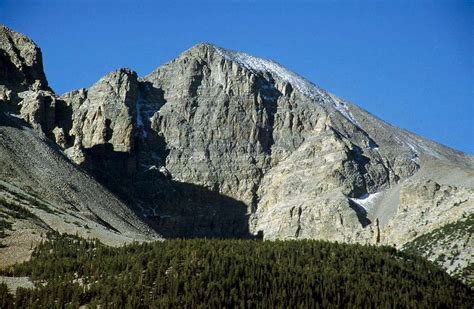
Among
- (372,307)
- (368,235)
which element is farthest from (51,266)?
(368,235)

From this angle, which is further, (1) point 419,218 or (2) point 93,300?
(1) point 419,218

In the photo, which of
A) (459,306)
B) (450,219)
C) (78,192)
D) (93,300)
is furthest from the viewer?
(78,192)

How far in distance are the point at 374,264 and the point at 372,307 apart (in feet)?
59.9

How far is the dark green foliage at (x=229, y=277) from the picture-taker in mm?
68688

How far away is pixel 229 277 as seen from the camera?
76938mm

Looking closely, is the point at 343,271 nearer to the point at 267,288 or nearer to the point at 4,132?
the point at 267,288

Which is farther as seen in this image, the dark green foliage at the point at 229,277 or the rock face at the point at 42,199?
the rock face at the point at 42,199

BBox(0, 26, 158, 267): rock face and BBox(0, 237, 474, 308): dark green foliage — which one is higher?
BBox(0, 26, 158, 267): rock face

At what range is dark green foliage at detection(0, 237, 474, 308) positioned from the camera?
68.7m

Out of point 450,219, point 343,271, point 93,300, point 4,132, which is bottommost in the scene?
point 93,300

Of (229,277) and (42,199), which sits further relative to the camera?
(42,199)

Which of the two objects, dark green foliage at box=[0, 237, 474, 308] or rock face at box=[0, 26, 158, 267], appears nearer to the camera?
dark green foliage at box=[0, 237, 474, 308]

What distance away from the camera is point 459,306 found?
85562 mm

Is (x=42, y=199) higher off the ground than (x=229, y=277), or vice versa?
(x=42, y=199)
